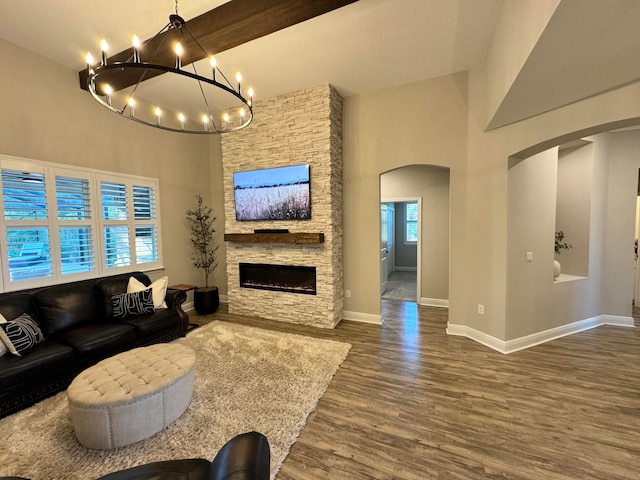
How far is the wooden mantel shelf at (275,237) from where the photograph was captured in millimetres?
4051

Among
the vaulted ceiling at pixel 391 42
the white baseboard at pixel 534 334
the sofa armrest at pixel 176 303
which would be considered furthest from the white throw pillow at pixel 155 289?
the white baseboard at pixel 534 334

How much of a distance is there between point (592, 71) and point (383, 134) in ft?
8.06

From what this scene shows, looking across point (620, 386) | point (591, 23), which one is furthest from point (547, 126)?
point (620, 386)

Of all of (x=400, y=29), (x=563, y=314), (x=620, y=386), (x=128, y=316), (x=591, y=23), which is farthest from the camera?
(x=563, y=314)

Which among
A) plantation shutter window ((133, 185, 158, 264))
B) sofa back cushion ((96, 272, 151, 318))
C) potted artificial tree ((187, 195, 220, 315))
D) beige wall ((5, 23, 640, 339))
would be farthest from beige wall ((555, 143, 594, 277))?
plantation shutter window ((133, 185, 158, 264))

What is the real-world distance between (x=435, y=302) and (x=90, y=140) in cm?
630

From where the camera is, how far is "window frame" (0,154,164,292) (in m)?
2.95

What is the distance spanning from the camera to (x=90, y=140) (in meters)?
3.71

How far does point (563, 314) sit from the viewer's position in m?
3.67

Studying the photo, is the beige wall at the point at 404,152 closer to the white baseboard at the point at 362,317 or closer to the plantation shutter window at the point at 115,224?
the white baseboard at the point at 362,317

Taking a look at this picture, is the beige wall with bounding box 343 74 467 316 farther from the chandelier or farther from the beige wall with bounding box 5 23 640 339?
the chandelier

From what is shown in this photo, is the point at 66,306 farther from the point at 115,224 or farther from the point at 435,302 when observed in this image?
the point at 435,302

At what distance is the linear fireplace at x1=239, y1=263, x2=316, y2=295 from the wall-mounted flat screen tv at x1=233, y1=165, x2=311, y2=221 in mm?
863

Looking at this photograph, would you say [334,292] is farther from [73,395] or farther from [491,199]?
[73,395]
